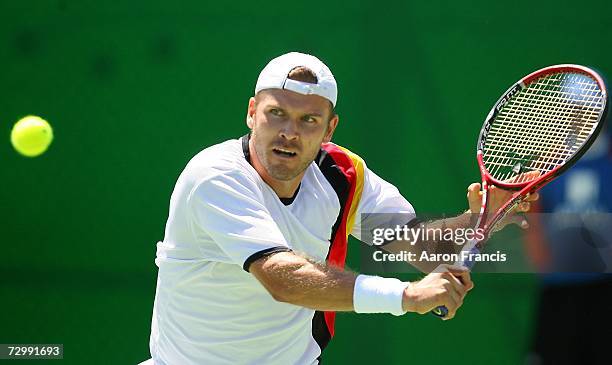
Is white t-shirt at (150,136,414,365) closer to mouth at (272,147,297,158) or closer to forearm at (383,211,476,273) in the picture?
mouth at (272,147,297,158)

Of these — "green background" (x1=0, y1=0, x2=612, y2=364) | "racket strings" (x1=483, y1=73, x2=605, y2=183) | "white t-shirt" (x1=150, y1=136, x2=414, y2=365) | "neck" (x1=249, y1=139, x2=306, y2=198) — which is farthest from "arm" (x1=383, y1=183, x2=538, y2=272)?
"green background" (x1=0, y1=0, x2=612, y2=364)

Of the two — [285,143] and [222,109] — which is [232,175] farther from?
[222,109]

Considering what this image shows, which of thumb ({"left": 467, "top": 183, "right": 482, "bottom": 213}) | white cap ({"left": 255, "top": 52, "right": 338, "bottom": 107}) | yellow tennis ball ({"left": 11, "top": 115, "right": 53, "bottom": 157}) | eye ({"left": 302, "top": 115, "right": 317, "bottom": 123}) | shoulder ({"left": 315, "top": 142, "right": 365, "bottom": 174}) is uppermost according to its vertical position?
yellow tennis ball ({"left": 11, "top": 115, "right": 53, "bottom": 157})

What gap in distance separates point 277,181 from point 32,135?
1.67 m

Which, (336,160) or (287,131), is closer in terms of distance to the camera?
(287,131)

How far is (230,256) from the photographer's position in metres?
2.51

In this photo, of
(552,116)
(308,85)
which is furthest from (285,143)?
(552,116)

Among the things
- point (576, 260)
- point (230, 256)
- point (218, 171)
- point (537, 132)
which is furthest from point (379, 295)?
point (576, 260)

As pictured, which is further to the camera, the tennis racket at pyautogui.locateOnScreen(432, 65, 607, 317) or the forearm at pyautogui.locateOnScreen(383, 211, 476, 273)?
the forearm at pyautogui.locateOnScreen(383, 211, 476, 273)

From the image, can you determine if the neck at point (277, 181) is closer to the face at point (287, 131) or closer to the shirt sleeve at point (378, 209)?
the face at point (287, 131)

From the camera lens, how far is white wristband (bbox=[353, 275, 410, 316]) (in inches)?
91.1

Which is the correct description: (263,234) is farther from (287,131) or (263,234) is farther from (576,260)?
(576,260)

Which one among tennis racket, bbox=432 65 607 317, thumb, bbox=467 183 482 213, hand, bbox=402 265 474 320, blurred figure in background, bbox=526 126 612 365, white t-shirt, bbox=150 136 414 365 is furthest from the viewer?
blurred figure in background, bbox=526 126 612 365

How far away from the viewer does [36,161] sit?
14.0ft
